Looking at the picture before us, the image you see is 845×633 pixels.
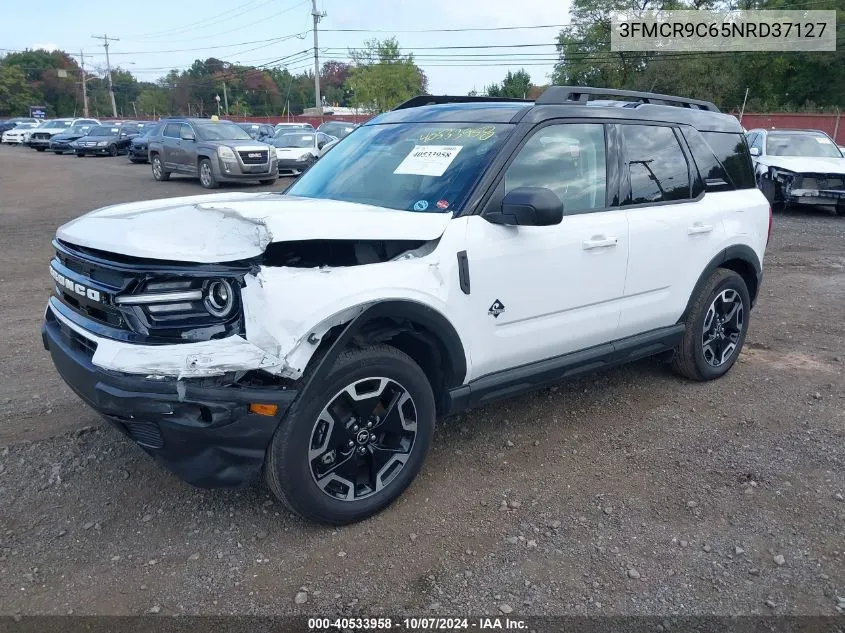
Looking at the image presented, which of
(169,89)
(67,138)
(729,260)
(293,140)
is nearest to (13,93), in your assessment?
(169,89)

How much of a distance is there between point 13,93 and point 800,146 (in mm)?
98001

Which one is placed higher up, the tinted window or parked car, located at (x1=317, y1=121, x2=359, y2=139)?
parked car, located at (x1=317, y1=121, x2=359, y2=139)

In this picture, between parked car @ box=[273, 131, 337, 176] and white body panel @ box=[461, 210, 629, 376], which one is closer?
white body panel @ box=[461, 210, 629, 376]

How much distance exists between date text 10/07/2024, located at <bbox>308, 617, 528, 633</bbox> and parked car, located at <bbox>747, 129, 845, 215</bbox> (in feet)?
38.9

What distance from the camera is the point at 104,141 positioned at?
96.7 feet

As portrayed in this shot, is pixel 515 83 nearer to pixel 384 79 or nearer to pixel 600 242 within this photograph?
pixel 384 79

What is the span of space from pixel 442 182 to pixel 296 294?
118 centimetres

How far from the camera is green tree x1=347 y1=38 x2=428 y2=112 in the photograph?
55.6 meters

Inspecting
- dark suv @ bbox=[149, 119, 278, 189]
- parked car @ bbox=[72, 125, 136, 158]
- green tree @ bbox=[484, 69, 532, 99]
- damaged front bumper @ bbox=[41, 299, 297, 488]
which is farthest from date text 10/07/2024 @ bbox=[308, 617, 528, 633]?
green tree @ bbox=[484, 69, 532, 99]

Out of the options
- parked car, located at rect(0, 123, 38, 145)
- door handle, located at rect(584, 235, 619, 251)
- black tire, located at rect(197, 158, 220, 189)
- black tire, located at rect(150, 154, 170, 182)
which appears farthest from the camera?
parked car, located at rect(0, 123, 38, 145)

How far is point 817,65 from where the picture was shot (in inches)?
2037

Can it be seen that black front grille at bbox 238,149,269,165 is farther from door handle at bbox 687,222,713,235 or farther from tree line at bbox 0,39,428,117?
tree line at bbox 0,39,428,117

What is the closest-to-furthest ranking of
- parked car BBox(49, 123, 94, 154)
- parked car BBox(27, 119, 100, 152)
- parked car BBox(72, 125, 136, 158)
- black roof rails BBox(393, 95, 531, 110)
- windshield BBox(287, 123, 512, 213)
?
windshield BBox(287, 123, 512, 213)
black roof rails BBox(393, 95, 531, 110)
parked car BBox(72, 125, 136, 158)
parked car BBox(49, 123, 94, 154)
parked car BBox(27, 119, 100, 152)

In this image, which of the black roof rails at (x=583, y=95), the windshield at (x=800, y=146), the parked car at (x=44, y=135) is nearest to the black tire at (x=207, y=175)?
the windshield at (x=800, y=146)
